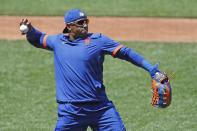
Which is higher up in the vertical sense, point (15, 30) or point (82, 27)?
point (82, 27)

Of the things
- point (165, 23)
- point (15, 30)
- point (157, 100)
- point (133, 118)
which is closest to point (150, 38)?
point (165, 23)

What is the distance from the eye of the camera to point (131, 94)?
9.30m

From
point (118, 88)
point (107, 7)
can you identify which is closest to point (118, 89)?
point (118, 88)

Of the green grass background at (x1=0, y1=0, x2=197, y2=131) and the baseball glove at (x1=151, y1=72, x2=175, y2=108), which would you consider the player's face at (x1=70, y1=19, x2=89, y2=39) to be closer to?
the baseball glove at (x1=151, y1=72, x2=175, y2=108)

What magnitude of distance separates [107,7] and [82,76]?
11.4m

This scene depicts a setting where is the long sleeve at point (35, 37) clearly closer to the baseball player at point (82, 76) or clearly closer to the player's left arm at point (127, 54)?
the baseball player at point (82, 76)

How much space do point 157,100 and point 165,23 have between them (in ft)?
31.1

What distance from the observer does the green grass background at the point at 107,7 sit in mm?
15781

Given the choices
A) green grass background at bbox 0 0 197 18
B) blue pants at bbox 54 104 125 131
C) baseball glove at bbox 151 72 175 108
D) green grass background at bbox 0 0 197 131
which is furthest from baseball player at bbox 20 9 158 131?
green grass background at bbox 0 0 197 18

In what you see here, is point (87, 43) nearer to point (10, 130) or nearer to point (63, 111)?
point (63, 111)

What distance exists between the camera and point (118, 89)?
9.55m

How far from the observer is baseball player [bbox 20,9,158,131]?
5.39 m

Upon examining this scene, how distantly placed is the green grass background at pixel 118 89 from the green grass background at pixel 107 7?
3.37 meters

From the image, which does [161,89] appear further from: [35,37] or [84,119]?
[35,37]
